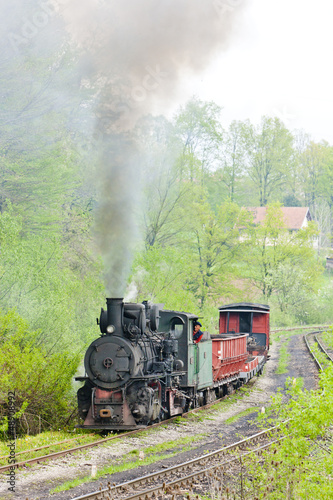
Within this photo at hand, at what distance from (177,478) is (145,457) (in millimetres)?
1501

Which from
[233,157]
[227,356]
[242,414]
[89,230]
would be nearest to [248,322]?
[227,356]

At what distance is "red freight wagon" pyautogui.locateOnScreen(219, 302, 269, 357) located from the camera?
83.4ft

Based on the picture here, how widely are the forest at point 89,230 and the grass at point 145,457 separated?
2.67m

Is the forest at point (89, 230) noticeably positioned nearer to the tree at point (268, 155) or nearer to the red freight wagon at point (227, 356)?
the red freight wagon at point (227, 356)

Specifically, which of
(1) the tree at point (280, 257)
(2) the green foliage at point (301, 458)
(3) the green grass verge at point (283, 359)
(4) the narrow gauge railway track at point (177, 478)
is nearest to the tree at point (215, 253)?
(1) the tree at point (280, 257)

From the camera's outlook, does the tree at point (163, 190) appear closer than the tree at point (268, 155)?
Yes

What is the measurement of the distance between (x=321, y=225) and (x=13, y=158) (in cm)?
5573

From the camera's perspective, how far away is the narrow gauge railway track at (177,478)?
8.16m

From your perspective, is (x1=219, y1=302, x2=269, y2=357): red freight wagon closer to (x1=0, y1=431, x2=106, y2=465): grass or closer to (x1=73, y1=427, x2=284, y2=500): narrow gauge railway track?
(x1=0, y1=431, x2=106, y2=465): grass

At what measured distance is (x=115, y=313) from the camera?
470 inches

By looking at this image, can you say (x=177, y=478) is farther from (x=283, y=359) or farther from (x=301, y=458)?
(x=283, y=359)

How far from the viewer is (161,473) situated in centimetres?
930

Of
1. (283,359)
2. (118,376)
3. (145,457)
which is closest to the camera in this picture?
(145,457)

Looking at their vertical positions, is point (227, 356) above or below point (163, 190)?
below
